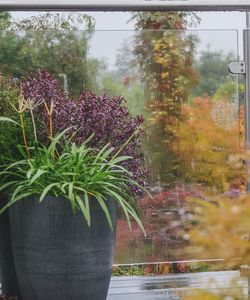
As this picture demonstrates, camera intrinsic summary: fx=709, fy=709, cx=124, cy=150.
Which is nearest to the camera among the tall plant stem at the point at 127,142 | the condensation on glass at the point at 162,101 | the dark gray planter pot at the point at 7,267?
the dark gray planter pot at the point at 7,267

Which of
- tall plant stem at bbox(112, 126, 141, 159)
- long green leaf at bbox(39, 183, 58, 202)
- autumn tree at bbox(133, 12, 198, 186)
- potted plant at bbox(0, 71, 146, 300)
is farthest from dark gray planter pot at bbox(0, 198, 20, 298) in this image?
autumn tree at bbox(133, 12, 198, 186)

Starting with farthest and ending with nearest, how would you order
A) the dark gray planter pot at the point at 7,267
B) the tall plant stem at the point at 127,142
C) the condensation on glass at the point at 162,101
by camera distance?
the condensation on glass at the point at 162,101, the tall plant stem at the point at 127,142, the dark gray planter pot at the point at 7,267

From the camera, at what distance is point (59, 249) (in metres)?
2.46

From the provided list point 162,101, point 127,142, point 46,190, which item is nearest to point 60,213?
point 46,190

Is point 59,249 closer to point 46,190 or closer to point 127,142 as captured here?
point 46,190

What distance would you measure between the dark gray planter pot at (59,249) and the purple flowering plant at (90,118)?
431 millimetres

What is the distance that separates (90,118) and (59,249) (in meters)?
0.69

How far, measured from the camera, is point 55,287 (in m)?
2.48

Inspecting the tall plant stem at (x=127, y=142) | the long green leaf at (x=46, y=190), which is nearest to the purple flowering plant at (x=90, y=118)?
the tall plant stem at (x=127, y=142)

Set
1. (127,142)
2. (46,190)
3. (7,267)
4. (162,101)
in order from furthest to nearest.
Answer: (162,101) < (127,142) < (7,267) < (46,190)

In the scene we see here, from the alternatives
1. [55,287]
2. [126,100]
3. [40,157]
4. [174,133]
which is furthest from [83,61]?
[55,287]

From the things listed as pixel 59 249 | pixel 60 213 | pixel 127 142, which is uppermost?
pixel 127 142

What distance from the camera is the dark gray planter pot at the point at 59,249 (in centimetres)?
246

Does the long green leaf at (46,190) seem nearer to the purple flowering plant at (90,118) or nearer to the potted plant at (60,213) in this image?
the potted plant at (60,213)
